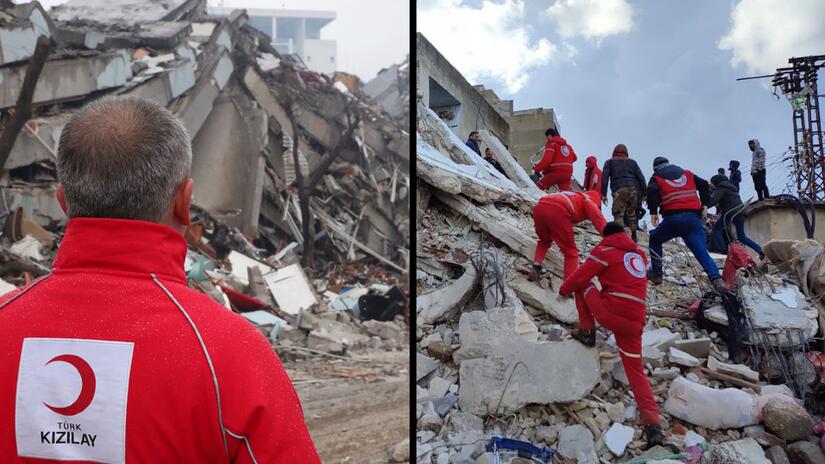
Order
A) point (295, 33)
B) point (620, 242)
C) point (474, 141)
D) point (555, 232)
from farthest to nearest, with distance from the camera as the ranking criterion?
point (295, 33) → point (474, 141) → point (555, 232) → point (620, 242)

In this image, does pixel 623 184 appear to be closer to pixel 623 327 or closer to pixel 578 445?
pixel 623 327

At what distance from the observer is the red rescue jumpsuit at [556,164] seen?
7.79 ft

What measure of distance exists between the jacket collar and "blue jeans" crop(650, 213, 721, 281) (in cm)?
202

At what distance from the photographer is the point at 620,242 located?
2268 mm

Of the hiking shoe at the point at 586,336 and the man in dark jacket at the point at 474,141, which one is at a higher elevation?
the man in dark jacket at the point at 474,141

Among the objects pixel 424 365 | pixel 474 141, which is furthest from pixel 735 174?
pixel 424 365

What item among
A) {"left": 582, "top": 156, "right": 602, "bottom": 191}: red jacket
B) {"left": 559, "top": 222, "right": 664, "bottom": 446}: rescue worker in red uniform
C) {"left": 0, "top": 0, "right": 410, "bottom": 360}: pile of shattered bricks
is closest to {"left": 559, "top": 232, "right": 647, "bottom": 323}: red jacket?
{"left": 559, "top": 222, "right": 664, "bottom": 446}: rescue worker in red uniform

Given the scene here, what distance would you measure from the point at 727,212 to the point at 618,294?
1.82ft

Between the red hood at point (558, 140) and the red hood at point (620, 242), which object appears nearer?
the red hood at point (620, 242)

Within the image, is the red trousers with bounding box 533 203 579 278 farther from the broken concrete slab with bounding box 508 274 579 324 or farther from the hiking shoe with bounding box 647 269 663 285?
the hiking shoe with bounding box 647 269 663 285

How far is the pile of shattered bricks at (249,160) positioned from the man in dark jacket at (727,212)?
7.32ft

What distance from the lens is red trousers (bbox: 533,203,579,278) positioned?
91.9 inches

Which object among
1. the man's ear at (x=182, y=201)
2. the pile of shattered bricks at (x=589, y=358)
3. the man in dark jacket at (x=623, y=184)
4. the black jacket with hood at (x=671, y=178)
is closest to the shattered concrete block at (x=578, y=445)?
the pile of shattered bricks at (x=589, y=358)

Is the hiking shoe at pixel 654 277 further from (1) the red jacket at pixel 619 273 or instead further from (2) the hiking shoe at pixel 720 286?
(2) the hiking shoe at pixel 720 286
